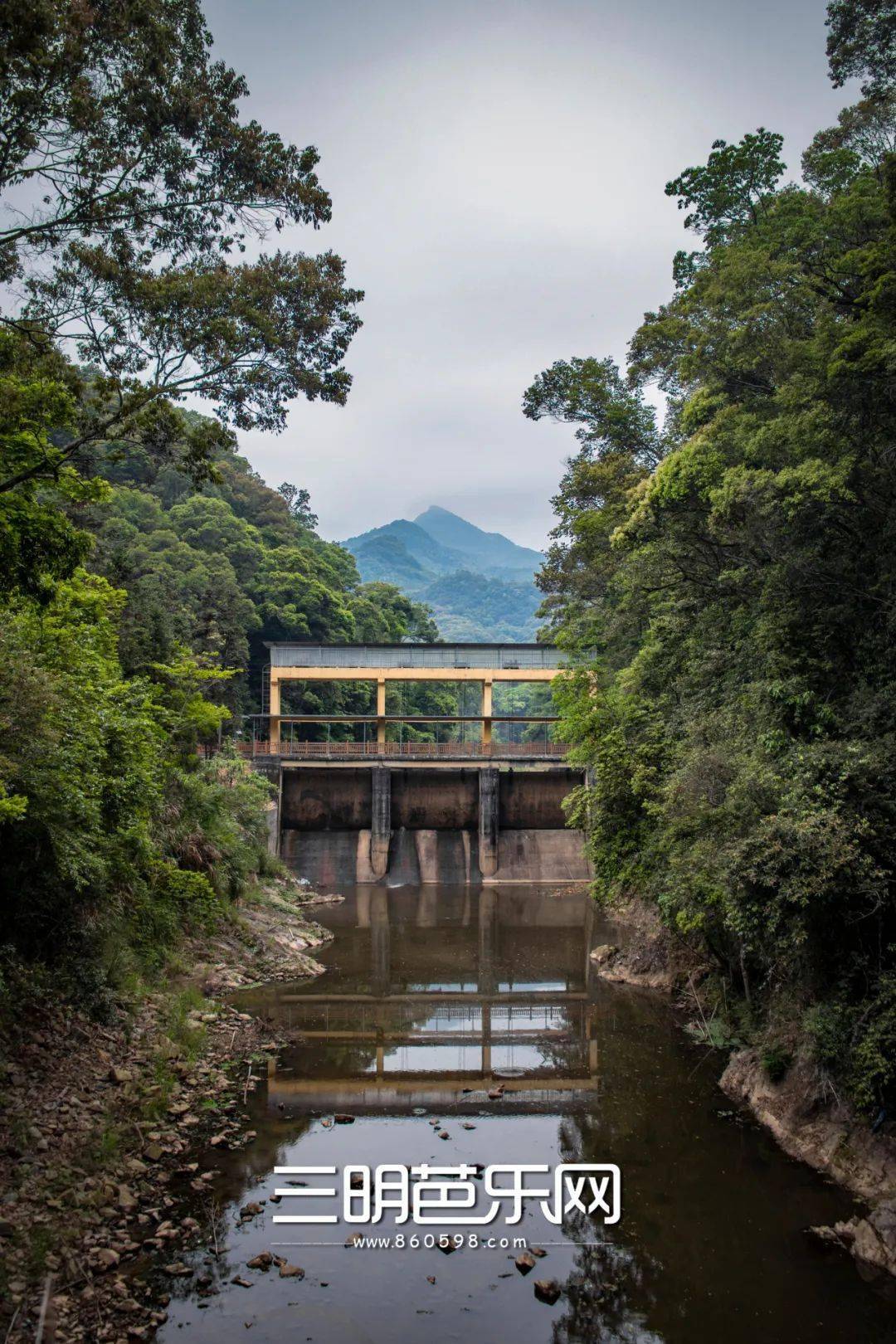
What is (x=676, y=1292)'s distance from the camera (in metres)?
7.15

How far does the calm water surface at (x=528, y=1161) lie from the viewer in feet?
22.1

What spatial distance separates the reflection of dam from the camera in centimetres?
1171

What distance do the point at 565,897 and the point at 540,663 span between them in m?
9.97

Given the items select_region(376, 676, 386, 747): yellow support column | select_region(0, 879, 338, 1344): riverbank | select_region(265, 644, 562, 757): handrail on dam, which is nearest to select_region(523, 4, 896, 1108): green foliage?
select_region(0, 879, 338, 1344): riverbank

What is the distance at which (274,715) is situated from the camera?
34.5m

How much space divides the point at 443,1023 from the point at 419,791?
18.9 meters

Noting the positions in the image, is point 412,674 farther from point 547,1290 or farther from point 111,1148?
point 547,1290

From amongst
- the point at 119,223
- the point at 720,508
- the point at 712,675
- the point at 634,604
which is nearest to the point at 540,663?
the point at 634,604

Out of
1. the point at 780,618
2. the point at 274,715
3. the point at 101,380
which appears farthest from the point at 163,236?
the point at 274,715

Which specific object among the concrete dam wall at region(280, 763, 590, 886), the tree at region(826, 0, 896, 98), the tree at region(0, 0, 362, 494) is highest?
the tree at region(826, 0, 896, 98)

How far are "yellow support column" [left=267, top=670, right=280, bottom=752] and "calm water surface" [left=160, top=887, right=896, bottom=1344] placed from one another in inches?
682

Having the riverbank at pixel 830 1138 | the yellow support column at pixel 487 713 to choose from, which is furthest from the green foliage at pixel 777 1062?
the yellow support column at pixel 487 713

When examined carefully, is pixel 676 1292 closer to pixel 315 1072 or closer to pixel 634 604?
pixel 315 1072

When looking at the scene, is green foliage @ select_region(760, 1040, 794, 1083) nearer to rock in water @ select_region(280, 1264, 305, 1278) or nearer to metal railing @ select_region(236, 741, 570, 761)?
rock in water @ select_region(280, 1264, 305, 1278)
